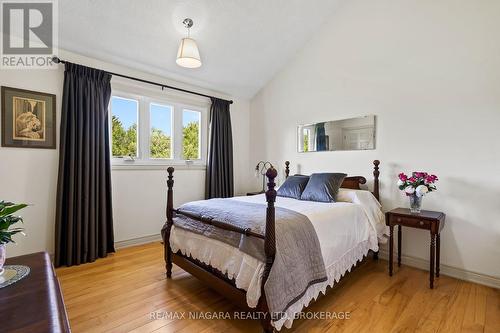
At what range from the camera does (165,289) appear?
2.25m

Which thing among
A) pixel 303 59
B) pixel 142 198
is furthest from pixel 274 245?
pixel 303 59

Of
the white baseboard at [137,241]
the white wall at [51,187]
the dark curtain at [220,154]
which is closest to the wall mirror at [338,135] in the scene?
the dark curtain at [220,154]

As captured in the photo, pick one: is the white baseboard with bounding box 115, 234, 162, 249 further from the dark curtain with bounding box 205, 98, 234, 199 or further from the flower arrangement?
the flower arrangement

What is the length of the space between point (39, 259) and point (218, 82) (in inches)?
131

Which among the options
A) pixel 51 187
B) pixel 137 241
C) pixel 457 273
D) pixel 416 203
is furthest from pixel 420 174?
pixel 51 187

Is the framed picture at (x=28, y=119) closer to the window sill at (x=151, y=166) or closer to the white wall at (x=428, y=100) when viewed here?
the window sill at (x=151, y=166)

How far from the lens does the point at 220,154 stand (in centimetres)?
409

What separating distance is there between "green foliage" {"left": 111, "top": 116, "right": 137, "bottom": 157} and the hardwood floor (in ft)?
4.66

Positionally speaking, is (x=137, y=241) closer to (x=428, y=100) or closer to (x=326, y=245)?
(x=326, y=245)

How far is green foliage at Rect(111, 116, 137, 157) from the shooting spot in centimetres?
323

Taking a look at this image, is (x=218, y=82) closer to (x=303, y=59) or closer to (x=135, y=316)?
(x=303, y=59)

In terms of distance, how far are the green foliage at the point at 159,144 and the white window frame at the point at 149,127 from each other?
6cm

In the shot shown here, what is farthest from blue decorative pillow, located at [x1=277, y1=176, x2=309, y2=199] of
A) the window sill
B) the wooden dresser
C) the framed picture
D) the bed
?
the framed picture

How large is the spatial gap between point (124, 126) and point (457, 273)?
4222 mm
